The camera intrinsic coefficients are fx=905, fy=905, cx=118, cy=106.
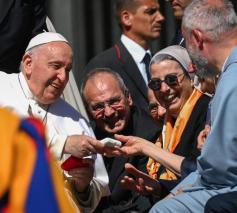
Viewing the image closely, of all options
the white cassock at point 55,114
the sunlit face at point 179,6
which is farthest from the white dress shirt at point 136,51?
the white cassock at point 55,114

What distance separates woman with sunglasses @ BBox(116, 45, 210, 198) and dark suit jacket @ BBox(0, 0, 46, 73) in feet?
3.08

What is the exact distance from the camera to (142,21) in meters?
7.14

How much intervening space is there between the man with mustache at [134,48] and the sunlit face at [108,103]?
704mm

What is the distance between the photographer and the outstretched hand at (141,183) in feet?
16.3

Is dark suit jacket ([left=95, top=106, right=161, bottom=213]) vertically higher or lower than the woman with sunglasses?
lower

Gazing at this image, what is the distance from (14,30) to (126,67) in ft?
3.68

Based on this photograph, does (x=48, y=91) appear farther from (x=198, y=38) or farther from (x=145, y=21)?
(x=145, y=21)

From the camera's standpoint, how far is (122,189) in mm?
5414

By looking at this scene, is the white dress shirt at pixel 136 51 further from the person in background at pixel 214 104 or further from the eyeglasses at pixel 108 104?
the person in background at pixel 214 104

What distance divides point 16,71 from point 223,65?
185 centimetres

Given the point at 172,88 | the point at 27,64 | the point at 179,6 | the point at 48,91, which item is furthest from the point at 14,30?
the point at 179,6

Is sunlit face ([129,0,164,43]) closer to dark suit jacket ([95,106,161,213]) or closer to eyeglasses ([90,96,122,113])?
dark suit jacket ([95,106,161,213])

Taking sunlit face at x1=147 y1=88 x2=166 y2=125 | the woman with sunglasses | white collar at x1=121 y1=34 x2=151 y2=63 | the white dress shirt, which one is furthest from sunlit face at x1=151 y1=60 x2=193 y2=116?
white collar at x1=121 y1=34 x2=151 y2=63

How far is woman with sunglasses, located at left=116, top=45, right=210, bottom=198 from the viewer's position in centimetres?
493
